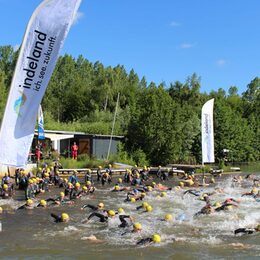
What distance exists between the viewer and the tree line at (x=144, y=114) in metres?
43.7

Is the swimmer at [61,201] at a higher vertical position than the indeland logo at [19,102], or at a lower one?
lower

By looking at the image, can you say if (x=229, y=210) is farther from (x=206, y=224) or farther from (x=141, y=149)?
(x=141, y=149)

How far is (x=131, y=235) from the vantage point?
14734mm

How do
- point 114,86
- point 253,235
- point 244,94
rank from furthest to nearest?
point 244,94 < point 114,86 < point 253,235

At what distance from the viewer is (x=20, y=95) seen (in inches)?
326

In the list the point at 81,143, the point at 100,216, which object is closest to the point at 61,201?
the point at 100,216

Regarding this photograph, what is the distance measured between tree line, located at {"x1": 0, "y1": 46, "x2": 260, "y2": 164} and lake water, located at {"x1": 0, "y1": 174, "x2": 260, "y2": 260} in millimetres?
21771

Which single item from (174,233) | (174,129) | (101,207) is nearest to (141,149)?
(174,129)

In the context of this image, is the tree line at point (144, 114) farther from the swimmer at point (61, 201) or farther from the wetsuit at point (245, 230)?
the wetsuit at point (245, 230)

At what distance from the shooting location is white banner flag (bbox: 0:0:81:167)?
8.16 metres

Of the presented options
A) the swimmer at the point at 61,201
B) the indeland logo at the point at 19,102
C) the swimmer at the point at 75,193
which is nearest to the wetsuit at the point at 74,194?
the swimmer at the point at 75,193

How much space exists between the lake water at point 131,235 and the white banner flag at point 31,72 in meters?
5.05

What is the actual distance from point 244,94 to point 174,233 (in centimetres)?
8939

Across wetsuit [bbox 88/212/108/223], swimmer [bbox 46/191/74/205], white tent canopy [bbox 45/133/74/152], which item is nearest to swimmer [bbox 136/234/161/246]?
wetsuit [bbox 88/212/108/223]
